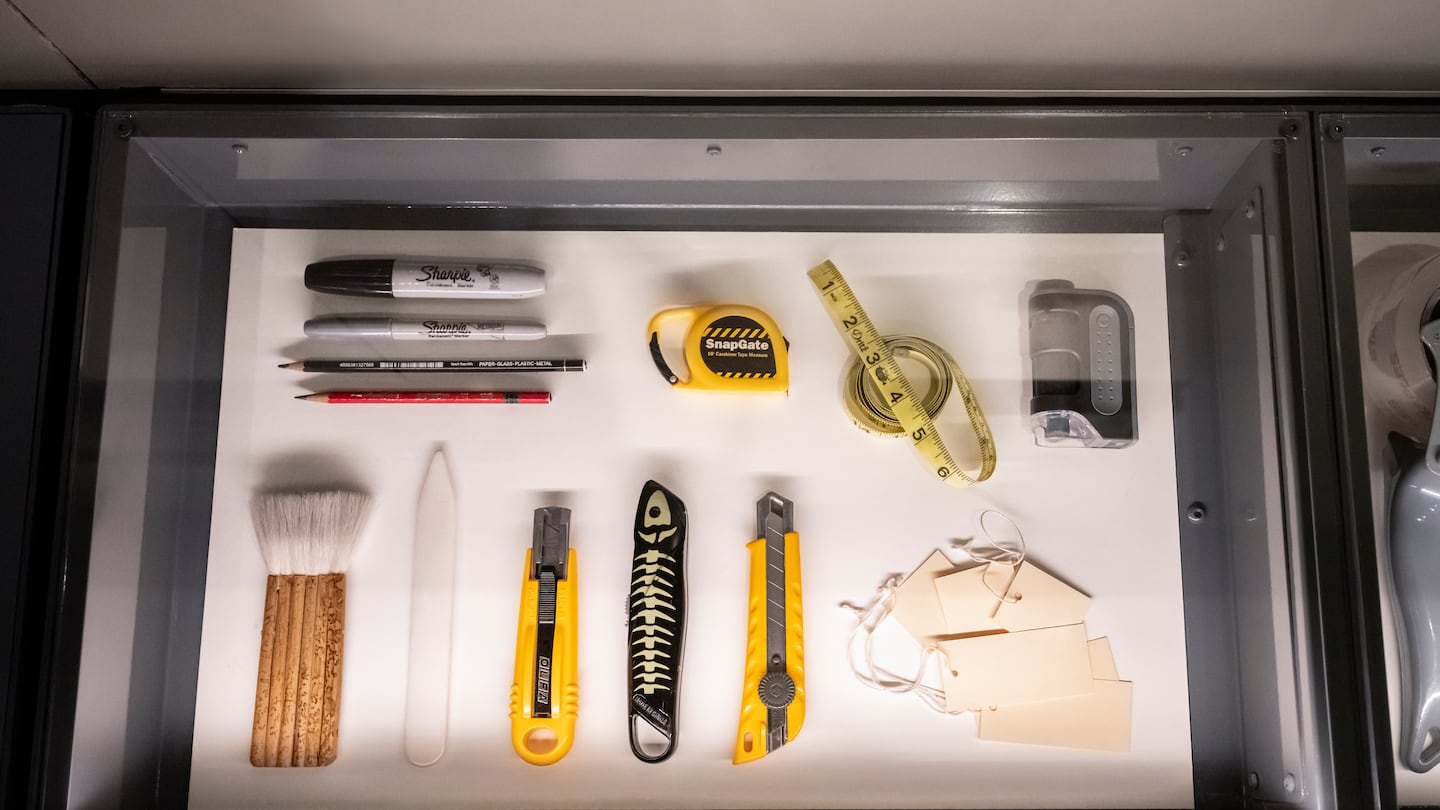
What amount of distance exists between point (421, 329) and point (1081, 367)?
79 cm

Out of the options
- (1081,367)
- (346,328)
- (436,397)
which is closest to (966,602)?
(1081,367)

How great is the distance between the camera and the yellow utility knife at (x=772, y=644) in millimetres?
958

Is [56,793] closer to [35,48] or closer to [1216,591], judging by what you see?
[35,48]

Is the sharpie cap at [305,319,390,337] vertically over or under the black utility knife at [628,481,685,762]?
over

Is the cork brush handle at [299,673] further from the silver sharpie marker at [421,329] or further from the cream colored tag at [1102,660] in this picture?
the cream colored tag at [1102,660]

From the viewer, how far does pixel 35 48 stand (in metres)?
0.89

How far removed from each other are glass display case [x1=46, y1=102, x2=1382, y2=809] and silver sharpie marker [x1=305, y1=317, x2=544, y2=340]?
0.05 ft

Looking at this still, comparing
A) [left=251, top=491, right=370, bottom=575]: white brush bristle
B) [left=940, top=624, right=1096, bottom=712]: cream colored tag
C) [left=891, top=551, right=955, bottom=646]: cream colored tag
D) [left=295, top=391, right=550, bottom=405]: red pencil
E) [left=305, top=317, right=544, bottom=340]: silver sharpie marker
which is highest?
[left=305, top=317, right=544, bottom=340]: silver sharpie marker

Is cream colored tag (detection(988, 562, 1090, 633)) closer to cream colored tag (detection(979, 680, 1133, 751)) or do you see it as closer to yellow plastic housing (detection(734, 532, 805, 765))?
cream colored tag (detection(979, 680, 1133, 751))

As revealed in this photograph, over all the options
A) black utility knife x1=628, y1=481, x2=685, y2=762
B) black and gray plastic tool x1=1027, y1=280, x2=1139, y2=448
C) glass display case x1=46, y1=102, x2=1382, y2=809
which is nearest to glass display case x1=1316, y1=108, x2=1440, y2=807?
glass display case x1=46, y1=102, x2=1382, y2=809

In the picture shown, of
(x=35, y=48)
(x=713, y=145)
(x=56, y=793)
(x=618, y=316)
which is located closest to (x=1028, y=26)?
(x=713, y=145)

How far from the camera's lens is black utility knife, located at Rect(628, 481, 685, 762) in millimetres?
958

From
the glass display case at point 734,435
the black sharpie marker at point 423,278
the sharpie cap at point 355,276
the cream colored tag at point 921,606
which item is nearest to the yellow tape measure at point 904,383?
the glass display case at point 734,435

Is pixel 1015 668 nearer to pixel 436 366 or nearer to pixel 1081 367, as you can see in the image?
pixel 1081 367
